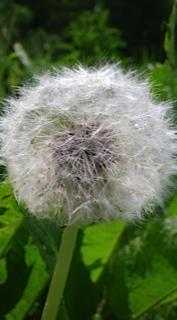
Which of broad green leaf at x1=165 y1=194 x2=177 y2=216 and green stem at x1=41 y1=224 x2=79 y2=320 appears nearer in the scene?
green stem at x1=41 y1=224 x2=79 y2=320

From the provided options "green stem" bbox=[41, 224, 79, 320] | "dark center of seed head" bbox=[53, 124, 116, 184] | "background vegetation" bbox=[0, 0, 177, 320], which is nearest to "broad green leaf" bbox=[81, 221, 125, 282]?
"background vegetation" bbox=[0, 0, 177, 320]

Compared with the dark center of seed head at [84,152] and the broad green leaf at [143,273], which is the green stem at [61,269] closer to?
the dark center of seed head at [84,152]

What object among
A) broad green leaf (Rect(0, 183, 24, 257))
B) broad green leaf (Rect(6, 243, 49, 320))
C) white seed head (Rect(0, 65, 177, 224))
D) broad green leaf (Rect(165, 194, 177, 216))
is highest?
white seed head (Rect(0, 65, 177, 224))

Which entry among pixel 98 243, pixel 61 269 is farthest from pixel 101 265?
pixel 61 269

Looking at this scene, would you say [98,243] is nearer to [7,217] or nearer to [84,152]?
[7,217]

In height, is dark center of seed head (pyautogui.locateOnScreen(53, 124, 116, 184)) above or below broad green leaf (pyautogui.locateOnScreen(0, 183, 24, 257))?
above

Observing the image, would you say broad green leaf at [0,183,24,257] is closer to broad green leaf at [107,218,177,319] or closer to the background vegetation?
the background vegetation

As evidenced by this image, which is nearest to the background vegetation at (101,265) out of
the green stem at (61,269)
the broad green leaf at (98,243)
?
the broad green leaf at (98,243)
